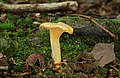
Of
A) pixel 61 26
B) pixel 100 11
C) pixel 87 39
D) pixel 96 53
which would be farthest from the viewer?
pixel 100 11

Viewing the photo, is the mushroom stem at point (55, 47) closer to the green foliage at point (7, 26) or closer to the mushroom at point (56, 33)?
the mushroom at point (56, 33)

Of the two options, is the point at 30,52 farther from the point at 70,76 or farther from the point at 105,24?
the point at 105,24

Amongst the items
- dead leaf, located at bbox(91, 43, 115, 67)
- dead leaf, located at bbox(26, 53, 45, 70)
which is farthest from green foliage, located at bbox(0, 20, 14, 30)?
dead leaf, located at bbox(91, 43, 115, 67)

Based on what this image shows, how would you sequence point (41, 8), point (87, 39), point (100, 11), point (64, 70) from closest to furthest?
point (64, 70), point (87, 39), point (41, 8), point (100, 11)

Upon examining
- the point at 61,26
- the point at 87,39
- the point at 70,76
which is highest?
the point at 61,26

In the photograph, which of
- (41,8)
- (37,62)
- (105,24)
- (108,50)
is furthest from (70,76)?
(41,8)

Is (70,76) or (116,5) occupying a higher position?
(116,5)

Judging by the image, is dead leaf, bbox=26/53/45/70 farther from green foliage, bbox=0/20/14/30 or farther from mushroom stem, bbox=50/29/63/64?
green foliage, bbox=0/20/14/30
